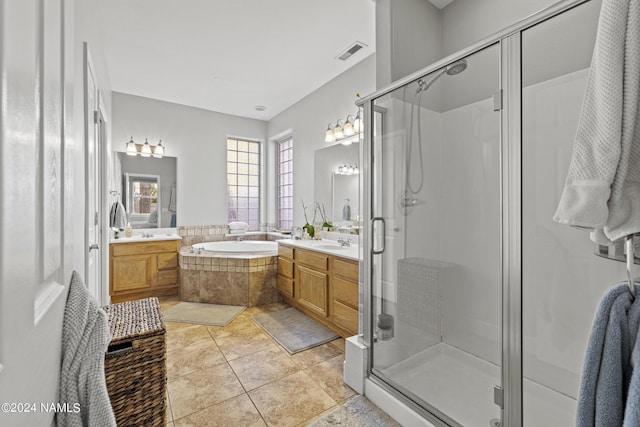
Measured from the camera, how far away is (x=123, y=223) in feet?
10.9

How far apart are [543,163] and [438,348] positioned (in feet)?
4.13

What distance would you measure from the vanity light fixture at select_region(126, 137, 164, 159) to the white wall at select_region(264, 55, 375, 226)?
5.61ft

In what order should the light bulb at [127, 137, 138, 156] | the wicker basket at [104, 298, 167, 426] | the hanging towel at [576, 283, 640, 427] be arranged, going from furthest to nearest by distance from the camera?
the light bulb at [127, 137, 138, 156], the wicker basket at [104, 298, 167, 426], the hanging towel at [576, 283, 640, 427]

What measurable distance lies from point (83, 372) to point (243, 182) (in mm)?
4391

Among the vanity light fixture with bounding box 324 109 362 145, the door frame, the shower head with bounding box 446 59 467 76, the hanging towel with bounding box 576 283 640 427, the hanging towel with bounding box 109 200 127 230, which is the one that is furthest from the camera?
the hanging towel with bounding box 109 200 127 230

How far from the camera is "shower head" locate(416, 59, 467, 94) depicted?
1.58 m

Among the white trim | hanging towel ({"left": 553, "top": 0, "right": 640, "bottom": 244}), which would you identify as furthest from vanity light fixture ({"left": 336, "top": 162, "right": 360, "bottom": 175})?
the white trim

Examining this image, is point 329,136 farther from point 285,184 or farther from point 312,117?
point 285,184

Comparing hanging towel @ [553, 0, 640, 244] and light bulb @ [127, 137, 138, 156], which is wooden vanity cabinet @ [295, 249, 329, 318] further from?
light bulb @ [127, 137, 138, 156]

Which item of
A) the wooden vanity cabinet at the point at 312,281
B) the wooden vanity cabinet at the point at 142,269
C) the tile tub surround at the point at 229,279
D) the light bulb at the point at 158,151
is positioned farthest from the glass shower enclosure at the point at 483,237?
the light bulb at the point at 158,151

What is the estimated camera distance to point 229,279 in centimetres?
354

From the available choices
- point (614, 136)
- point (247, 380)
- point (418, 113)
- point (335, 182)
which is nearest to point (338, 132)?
point (335, 182)

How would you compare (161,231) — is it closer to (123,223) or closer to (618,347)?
(123,223)

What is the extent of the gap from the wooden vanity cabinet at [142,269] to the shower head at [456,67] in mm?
3694
